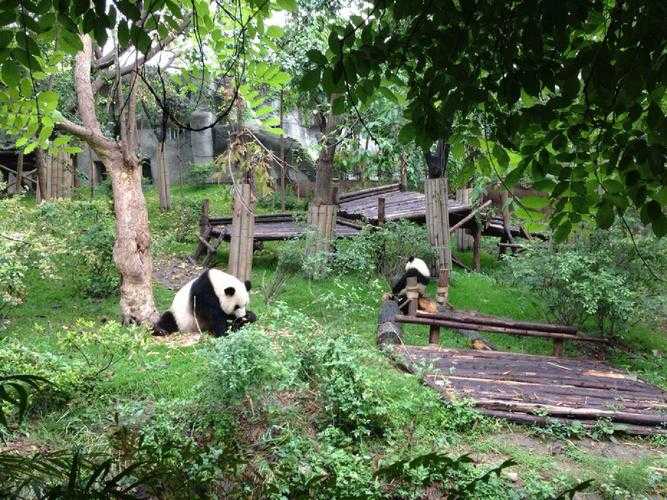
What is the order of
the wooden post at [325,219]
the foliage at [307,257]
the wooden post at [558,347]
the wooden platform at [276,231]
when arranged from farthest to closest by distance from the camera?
the wooden platform at [276,231] < the wooden post at [325,219] < the foliage at [307,257] < the wooden post at [558,347]

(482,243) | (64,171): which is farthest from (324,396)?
(482,243)

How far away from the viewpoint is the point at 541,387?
652 cm

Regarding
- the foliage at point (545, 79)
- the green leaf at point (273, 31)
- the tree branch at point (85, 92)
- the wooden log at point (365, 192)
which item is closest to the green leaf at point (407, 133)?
the foliage at point (545, 79)

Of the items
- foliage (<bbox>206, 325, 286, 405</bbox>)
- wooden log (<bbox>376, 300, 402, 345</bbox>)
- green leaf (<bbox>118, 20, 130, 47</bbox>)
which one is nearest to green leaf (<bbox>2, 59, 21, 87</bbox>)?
green leaf (<bbox>118, 20, 130, 47</bbox>)

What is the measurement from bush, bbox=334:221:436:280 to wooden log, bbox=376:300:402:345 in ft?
3.98

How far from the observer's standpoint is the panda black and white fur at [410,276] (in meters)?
10.7

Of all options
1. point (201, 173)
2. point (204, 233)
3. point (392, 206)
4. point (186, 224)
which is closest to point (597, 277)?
point (392, 206)

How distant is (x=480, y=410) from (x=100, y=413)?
11.0 feet

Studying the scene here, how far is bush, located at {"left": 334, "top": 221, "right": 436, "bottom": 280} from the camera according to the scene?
11.1 meters

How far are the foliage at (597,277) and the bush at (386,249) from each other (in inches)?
85.9

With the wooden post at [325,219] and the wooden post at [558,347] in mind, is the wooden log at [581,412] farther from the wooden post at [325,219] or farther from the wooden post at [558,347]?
the wooden post at [325,219]

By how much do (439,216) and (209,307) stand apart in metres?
4.75

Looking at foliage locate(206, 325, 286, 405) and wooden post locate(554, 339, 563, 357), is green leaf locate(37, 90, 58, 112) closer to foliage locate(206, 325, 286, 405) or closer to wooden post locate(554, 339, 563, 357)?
foliage locate(206, 325, 286, 405)

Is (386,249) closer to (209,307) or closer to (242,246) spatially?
(242,246)
